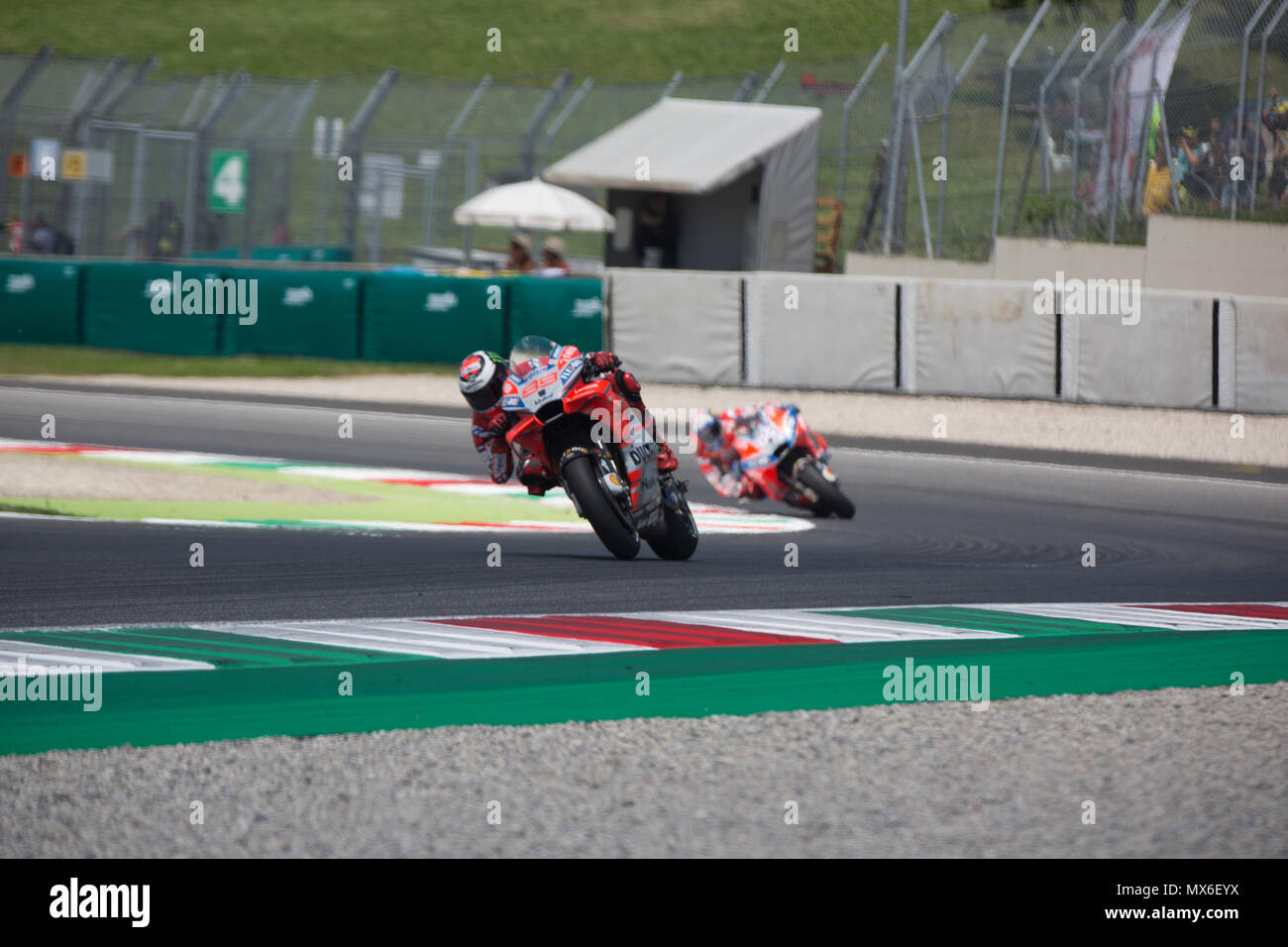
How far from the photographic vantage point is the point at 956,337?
18047 millimetres

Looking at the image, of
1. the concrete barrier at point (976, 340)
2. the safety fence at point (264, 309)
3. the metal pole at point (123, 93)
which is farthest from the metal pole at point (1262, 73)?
the metal pole at point (123, 93)

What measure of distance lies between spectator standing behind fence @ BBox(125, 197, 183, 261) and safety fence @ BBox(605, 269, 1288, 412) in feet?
38.8

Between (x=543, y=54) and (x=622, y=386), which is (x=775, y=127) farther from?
(x=543, y=54)

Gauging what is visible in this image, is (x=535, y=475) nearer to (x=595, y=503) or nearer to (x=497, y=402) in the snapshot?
(x=497, y=402)

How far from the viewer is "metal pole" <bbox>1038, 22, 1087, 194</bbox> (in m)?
22.3

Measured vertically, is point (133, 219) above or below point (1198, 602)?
above

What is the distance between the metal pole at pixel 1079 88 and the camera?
70.8ft


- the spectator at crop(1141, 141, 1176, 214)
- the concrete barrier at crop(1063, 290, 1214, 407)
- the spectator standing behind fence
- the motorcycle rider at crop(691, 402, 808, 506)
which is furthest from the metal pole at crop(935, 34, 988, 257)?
the motorcycle rider at crop(691, 402, 808, 506)

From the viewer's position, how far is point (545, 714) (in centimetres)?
552

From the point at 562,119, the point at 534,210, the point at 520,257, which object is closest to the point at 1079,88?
the point at 520,257

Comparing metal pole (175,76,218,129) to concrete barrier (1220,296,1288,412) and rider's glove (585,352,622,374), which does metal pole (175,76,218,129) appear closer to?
concrete barrier (1220,296,1288,412)

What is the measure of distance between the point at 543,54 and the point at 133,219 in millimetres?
34490

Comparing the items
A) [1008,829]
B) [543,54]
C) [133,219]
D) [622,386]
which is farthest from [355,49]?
[1008,829]

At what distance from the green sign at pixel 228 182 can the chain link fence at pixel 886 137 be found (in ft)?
0.11
